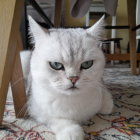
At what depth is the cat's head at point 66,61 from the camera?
55 cm

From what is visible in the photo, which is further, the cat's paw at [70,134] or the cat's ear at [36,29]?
the cat's ear at [36,29]

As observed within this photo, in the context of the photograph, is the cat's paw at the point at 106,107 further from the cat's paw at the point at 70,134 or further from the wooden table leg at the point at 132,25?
the wooden table leg at the point at 132,25

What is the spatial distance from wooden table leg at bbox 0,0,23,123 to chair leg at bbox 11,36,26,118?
0.40 ft

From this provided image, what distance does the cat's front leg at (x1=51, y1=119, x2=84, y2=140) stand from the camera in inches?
20.6

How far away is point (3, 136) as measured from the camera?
560 millimetres

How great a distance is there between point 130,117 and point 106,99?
0.38ft

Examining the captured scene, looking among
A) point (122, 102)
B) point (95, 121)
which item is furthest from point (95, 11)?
point (95, 121)

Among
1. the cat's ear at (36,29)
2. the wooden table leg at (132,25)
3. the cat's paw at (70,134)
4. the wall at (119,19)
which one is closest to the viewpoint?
the cat's paw at (70,134)

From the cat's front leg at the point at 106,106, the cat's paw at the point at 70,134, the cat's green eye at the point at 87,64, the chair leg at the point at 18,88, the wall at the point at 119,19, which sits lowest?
the cat's paw at the point at 70,134

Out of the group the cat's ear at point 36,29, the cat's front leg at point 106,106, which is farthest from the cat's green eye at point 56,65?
the cat's front leg at point 106,106

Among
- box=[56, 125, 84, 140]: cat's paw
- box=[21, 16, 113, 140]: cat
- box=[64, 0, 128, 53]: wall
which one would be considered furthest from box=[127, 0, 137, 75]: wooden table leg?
box=[64, 0, 128, 53]: wall

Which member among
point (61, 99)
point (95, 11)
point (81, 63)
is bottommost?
point (61, 99)

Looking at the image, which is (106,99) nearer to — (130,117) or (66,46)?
(130,117)

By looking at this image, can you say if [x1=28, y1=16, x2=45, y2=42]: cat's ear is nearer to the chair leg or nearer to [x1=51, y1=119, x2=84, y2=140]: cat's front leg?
the chair leg
